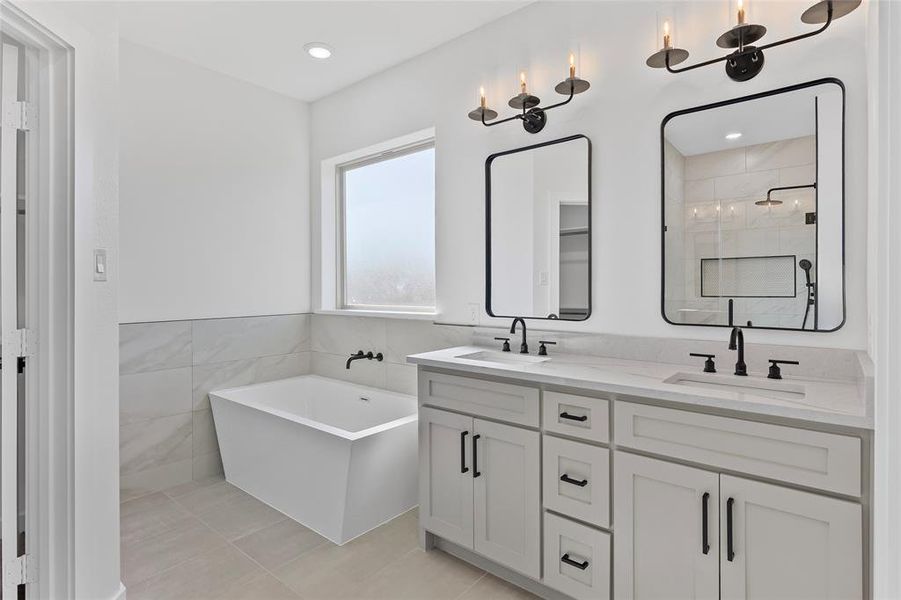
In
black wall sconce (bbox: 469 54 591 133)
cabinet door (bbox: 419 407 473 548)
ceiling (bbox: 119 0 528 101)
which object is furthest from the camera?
ceiling (bbox: 119 0 528 101)

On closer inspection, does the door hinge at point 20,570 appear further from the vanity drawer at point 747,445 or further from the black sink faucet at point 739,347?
the black sink faucet at point 739,347

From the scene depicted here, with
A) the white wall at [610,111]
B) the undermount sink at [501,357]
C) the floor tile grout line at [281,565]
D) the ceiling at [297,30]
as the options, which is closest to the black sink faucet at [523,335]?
the undermount sink at [501,357]

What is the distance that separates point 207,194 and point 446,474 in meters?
2.47

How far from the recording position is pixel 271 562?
2.29m

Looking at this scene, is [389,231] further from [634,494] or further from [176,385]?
[634,494]

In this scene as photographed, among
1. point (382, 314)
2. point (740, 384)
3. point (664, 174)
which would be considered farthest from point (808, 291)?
point (382, 314)

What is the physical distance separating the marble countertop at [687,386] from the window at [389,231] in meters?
1.13

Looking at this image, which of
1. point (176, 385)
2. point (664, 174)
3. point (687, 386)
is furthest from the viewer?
point (176, 385)

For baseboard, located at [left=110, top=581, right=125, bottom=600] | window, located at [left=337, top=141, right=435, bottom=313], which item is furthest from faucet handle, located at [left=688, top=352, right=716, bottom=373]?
baseboard, located at [left=110, top=581, right=125, bottom=600]

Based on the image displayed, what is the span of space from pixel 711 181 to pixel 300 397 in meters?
3.00

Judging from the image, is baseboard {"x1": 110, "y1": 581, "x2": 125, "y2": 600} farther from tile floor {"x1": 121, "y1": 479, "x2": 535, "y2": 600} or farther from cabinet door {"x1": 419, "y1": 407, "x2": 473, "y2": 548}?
cabinet door {"x1": 419, "y1": 407, "x2": 473, "y2": 548}

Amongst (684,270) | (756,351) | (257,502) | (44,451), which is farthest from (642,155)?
(257,502)

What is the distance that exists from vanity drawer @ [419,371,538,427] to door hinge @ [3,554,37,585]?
60.4 inches

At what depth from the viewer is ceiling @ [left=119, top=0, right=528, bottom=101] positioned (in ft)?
8.57
